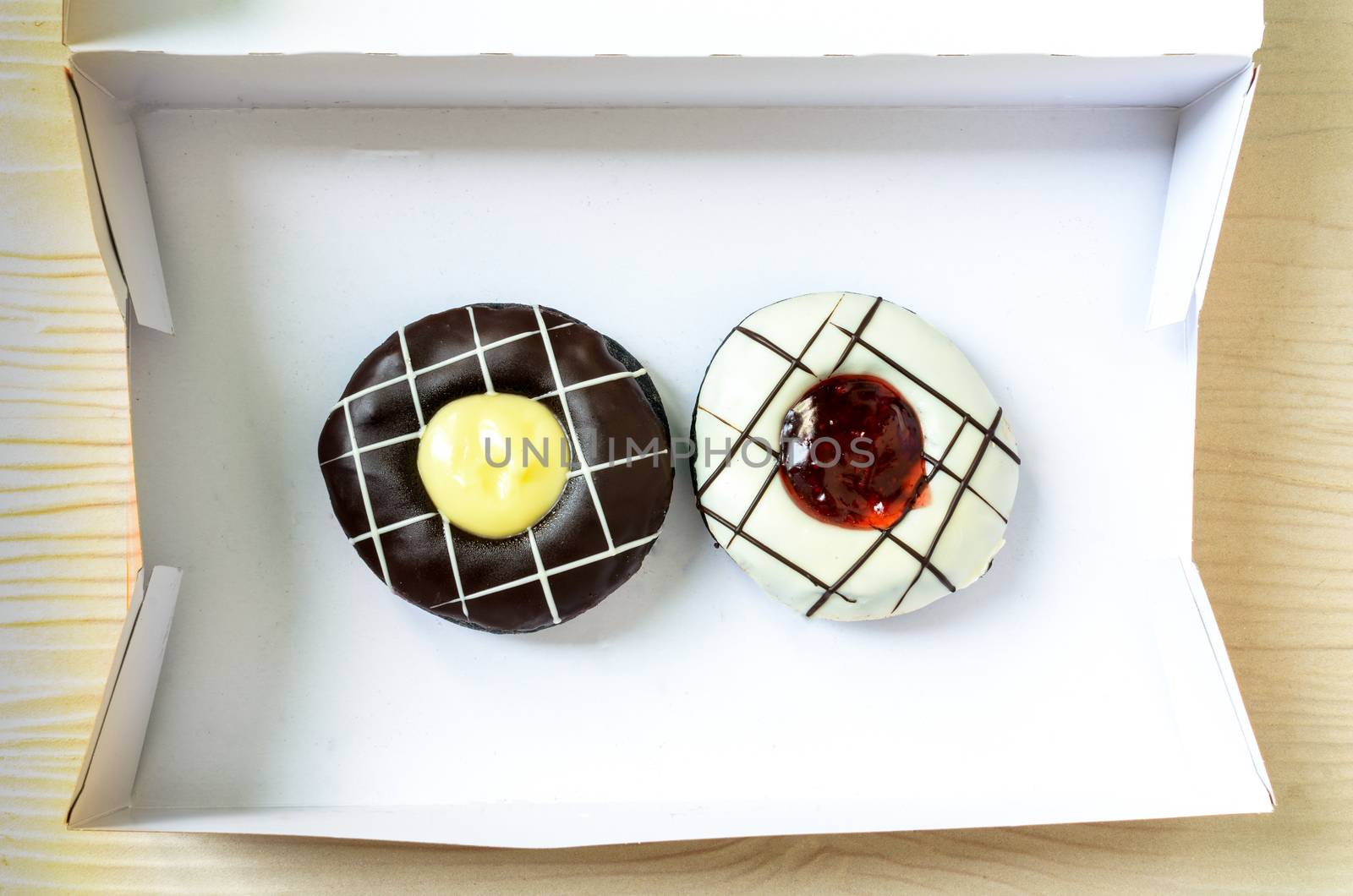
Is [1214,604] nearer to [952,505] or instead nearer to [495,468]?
[952,505]

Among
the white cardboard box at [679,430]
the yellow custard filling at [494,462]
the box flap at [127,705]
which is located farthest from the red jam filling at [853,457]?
the box flap at [127,705]

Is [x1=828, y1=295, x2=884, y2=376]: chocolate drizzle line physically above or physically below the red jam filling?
above

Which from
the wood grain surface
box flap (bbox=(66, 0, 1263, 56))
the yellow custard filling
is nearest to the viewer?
box flap (bbox=(66, 0, 1263, 56))

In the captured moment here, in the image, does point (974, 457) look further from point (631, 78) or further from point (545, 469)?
point (631, 78)

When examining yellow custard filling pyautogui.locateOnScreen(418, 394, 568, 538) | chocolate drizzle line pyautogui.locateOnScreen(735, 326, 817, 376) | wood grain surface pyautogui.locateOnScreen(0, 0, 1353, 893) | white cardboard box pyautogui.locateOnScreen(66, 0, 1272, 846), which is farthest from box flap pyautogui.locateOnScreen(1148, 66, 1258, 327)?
yellow custard filling pyautogui.locateOnScreen(418, 394, 568, 538)

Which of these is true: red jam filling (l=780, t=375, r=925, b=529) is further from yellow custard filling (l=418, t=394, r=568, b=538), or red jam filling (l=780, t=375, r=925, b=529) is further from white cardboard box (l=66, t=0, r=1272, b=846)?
yellow custard filling (l=418, t=394, r=568, b=538)

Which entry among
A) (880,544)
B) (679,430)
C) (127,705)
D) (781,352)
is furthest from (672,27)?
(127,705)

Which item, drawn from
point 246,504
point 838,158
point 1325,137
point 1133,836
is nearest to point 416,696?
point 246,504
